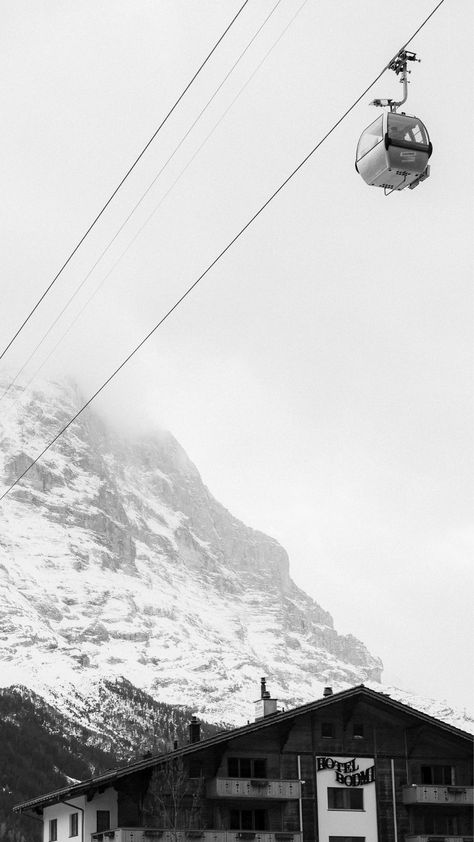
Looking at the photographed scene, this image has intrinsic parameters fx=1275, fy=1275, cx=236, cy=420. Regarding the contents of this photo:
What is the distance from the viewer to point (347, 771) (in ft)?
186

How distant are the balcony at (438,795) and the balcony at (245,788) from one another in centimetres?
555

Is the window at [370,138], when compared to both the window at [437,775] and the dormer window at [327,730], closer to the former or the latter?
the dormer window at [327,730]

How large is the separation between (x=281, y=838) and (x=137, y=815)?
20.7 feet

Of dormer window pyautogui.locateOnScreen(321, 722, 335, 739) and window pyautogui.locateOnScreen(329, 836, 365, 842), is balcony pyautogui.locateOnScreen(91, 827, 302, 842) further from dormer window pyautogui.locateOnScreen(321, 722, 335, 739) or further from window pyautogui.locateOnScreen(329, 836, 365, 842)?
dormer window pyautogui.locateOnScreen(321, 722, 335, 739)

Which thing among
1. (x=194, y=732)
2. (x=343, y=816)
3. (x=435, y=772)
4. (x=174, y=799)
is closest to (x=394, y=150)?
(x=174, y=799)

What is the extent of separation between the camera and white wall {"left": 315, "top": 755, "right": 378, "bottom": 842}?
56000 mm

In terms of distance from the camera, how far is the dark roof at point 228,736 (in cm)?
5259

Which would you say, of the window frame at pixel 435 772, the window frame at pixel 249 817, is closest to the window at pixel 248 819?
the window frame at pixel 249 817

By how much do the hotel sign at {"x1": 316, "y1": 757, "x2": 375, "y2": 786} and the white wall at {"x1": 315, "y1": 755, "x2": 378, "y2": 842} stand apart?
0.14m

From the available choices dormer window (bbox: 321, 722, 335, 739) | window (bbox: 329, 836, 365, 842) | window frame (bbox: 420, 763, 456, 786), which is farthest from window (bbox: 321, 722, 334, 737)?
window (bbox: 329, 836, 365, 842)

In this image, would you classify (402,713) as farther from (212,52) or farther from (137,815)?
(212,52)

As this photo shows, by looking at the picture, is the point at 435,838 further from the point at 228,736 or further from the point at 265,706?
the point at 265,706

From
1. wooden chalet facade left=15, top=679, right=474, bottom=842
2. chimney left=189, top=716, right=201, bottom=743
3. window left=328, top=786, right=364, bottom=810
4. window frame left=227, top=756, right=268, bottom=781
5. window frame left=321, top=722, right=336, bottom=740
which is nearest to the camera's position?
wooden chalet facade left=15, top=679, right=474, bottom=842

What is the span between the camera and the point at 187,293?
22828mm
